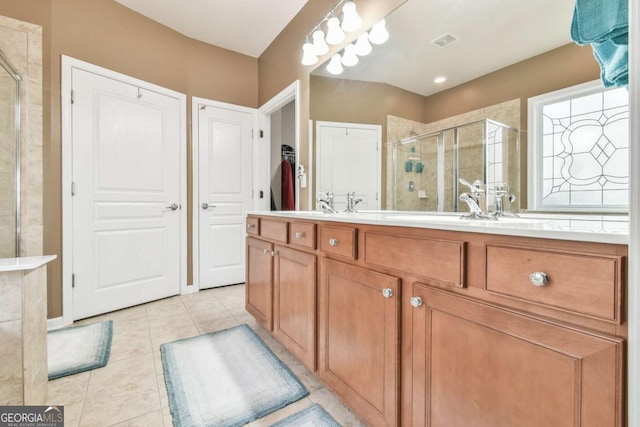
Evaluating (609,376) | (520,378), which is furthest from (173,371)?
(609,376)

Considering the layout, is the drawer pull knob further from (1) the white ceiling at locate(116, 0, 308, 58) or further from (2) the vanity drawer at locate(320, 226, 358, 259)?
(1) the white ceiling at locate(116, 0, 308, 58)

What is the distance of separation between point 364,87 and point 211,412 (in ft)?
6.43

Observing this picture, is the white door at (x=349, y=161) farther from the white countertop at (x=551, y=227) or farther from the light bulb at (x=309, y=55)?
the white countertop at (x=551, y=227)

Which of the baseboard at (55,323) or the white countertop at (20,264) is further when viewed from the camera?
the baseboard at (55,323)

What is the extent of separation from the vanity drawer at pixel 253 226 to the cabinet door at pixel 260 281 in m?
0.05

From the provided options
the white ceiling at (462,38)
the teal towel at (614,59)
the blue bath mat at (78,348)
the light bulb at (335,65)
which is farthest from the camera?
the light bulb at (335,65)

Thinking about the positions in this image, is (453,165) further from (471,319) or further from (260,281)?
(260,281)

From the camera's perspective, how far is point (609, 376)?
1.77 ft

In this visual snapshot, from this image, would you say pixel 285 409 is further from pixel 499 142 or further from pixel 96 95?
pixel 96 95

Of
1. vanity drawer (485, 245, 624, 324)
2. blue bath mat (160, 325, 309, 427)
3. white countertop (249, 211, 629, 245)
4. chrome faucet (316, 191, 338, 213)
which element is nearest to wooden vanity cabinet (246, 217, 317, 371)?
blue bath mat (160, 325, 309, 427)

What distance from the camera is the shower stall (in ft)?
3.90

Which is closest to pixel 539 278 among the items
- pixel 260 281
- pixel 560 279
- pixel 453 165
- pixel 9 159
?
pixel 560 279

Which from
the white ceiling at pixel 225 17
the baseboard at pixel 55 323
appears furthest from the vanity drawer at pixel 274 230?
the white ceiling at pixel 225 17

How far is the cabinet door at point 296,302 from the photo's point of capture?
1.37 metres
